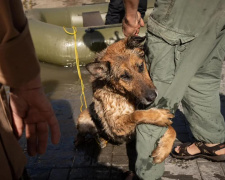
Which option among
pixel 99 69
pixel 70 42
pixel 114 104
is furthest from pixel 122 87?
pixel 70 42

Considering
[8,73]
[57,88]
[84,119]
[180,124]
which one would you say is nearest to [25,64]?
[8,73]

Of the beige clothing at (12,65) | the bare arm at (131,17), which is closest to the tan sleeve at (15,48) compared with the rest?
the beige clothing at (12,65)

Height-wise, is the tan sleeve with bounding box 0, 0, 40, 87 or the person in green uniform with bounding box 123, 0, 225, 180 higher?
the tan sleeve with bounding box 0, 0, 40, 87

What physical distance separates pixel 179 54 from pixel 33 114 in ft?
4.73

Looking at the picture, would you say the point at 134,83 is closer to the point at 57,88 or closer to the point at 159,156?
the point at 159,156

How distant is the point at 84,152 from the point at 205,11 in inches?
101

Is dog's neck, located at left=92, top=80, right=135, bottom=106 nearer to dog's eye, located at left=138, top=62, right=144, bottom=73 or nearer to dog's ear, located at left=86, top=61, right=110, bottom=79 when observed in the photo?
dog's ear, located at left=86, top=61, right=110, bottom=79

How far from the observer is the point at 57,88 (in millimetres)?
5867

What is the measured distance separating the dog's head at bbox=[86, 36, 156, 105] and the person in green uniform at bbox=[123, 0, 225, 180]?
33 centimetres

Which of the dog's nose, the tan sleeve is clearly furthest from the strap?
the tan sleeve

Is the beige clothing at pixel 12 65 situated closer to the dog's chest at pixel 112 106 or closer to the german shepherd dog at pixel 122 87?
the german shepherd dog at pixel 122 87

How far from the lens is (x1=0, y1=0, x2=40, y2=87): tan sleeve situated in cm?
135

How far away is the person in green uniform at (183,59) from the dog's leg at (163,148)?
0.07 m

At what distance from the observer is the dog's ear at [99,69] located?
3.23 meters
